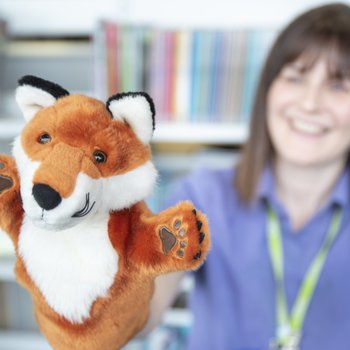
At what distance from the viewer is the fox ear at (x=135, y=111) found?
226 mm

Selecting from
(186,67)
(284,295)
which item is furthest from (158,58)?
(284,295)

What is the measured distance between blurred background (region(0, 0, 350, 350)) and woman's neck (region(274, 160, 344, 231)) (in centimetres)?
17

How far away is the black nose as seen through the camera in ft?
0.67

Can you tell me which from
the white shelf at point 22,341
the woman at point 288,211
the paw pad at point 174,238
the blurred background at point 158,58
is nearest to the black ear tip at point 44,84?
the paw pad at point 174,238

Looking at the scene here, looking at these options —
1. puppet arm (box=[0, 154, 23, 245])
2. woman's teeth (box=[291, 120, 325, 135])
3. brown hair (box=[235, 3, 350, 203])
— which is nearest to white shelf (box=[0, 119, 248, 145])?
brown hair (box=[235, 3, 350, 203])

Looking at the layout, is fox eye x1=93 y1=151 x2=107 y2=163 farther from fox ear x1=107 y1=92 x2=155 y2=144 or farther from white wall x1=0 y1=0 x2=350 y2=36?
white wall x1=0 y1=0 x2=350 y2=36

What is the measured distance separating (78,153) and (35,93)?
5 centimetres

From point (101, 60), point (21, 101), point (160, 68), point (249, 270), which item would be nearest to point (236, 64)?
point (160, 68)

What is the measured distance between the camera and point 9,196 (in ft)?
0.84

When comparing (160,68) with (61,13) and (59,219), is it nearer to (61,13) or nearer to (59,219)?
(61,13)

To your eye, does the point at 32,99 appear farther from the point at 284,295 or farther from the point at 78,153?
the point at 284,295

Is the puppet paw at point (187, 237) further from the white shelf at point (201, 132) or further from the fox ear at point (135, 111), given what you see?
the white shelf at point (201, 132)

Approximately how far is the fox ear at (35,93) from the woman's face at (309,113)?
1.89 ft

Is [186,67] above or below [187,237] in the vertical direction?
below
